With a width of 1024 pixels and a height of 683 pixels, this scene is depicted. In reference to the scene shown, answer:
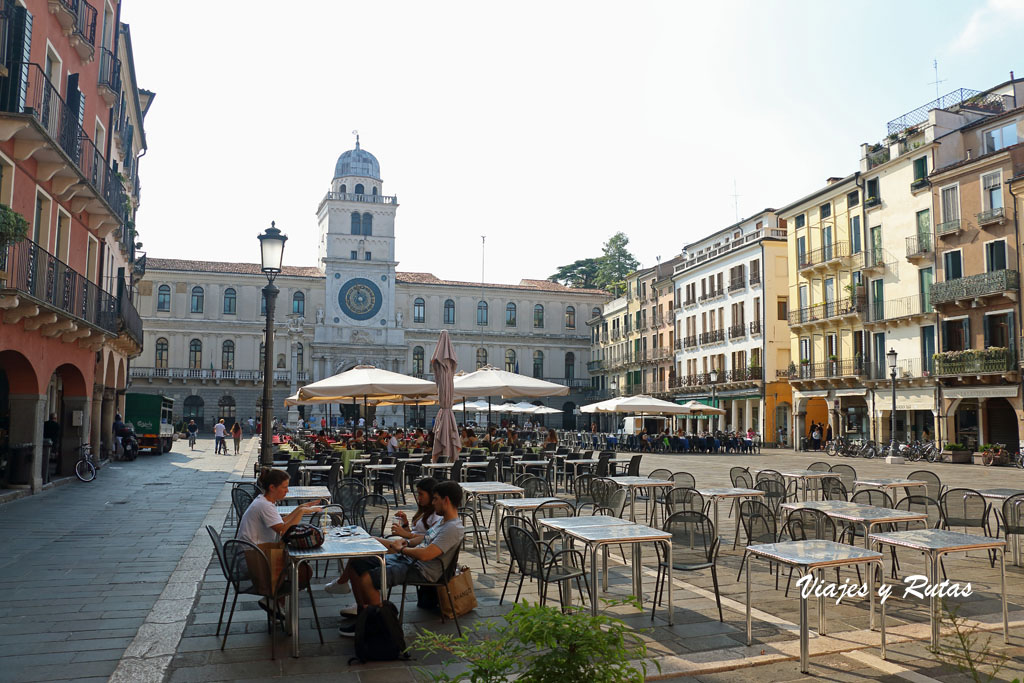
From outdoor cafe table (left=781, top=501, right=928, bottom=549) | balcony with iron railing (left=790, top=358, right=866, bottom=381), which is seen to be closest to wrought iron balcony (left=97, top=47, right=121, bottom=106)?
outdoor cafe table (left=781, top=501, right=928, bottom=549)

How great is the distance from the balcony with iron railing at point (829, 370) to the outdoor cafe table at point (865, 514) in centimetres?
3134

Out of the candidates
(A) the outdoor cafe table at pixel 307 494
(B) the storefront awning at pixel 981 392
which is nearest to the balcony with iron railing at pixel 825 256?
(B) the storefront awning at pixel 981 392

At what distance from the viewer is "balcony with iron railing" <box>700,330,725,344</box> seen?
159 feet

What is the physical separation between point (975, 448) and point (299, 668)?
31988 millimetres

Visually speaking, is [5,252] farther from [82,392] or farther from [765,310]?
[765,310]

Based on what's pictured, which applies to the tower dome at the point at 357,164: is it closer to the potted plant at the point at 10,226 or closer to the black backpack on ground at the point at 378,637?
the potted plant at the point at 10,226

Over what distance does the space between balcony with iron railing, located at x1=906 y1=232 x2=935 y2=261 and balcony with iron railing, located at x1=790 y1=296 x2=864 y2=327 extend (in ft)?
11.9

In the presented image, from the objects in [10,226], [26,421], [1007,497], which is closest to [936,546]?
[1007,497]

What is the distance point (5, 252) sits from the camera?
1193 cm

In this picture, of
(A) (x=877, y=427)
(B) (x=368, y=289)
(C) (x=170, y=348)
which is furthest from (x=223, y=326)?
(A) (x=877, y=427)

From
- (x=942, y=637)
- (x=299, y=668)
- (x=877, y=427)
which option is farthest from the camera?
(x=877, y=427)

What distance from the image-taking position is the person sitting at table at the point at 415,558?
593 centimetres

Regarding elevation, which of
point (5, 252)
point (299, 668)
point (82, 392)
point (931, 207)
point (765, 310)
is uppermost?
point (931, 207)

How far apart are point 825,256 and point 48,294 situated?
115 feet
